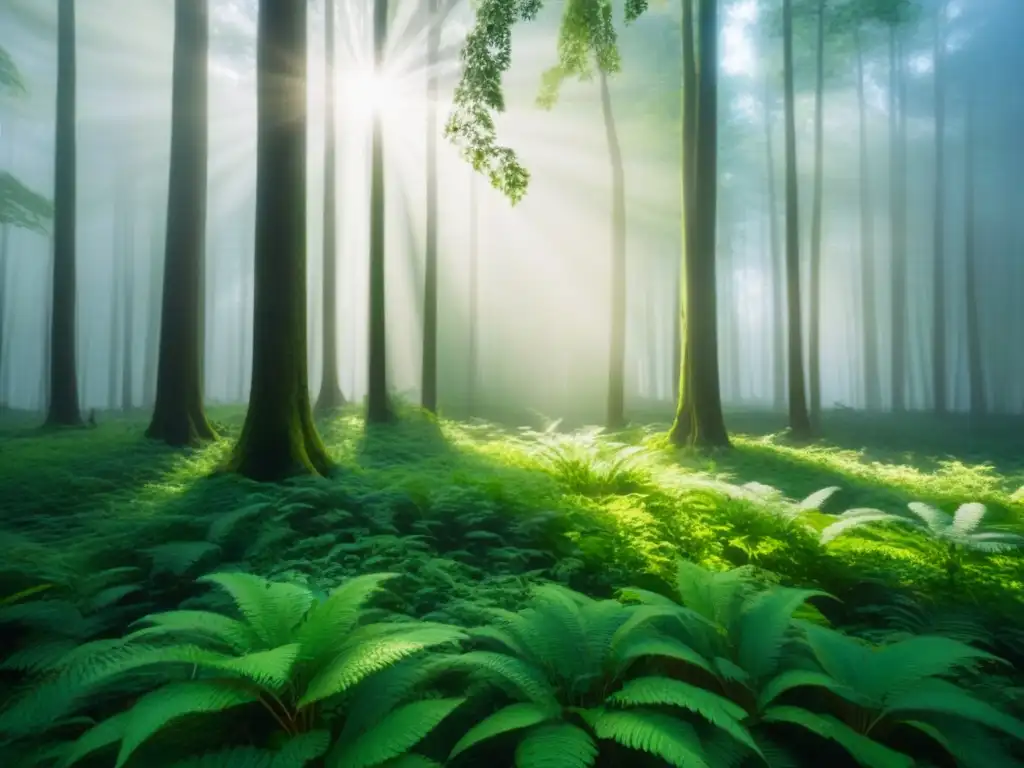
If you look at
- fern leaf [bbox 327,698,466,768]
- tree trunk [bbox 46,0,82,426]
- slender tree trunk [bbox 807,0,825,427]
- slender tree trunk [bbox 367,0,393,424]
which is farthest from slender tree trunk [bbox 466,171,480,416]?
fern leaf [bbox 327,698,466,768]

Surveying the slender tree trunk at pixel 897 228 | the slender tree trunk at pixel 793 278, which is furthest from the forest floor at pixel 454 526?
the slender tree trunk at pixel 897 228

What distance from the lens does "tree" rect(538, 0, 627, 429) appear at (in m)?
9.08

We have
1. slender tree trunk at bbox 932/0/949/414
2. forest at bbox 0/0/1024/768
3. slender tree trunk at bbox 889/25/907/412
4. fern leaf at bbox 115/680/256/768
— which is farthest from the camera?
slender tree trunk at bbox 889/25/907/412

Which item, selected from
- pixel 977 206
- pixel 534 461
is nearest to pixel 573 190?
pixel 977 206

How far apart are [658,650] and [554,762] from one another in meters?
Result: 0.79

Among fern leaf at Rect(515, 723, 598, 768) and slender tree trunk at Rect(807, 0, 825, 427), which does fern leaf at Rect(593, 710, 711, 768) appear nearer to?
fern leaf at Rect(515, 723, 598, 768)

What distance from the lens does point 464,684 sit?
293cm

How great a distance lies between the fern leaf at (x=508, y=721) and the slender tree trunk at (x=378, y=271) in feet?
40.4

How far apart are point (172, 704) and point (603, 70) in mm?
12472

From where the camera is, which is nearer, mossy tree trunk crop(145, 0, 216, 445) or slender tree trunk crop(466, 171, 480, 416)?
mossy tree trunk crop(145, 0, 216, 445)

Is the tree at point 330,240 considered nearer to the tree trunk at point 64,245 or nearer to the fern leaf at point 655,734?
the tree trunk at point 64,245

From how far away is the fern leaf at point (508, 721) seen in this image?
2.26 metres

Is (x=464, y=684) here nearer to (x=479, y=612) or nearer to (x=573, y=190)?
(x=479, y=612)

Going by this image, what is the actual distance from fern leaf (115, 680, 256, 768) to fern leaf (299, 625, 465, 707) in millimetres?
271
